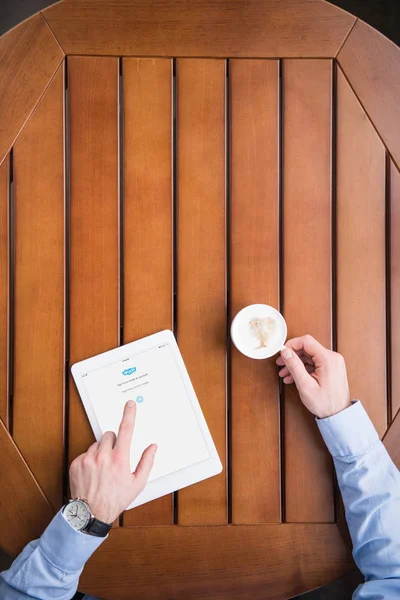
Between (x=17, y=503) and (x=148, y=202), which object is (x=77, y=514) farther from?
(x=148, y=202)

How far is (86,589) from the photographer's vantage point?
0.81 metres

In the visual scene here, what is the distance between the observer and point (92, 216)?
0.82 m

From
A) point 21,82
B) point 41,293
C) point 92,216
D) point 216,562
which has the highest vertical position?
point 21,82

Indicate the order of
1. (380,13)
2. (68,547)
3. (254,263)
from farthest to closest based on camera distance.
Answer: (380,13) → (254,263) → (68,547)

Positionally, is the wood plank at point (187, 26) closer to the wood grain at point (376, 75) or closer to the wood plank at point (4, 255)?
the wood grain at point (376, 75)

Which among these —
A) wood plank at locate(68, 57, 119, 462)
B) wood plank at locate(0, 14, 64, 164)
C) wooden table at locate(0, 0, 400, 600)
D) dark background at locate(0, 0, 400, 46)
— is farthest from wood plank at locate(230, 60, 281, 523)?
dark background at locate(0, 0, 400, 46)

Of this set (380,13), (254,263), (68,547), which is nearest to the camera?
(68,547)

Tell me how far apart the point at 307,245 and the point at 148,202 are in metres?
0.29

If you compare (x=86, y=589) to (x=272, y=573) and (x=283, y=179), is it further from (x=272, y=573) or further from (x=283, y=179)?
(x=283, y=179)

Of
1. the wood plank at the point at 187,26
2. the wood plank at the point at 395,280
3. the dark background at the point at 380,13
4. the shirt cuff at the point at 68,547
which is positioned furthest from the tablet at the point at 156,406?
the dark background at the point at 380,13

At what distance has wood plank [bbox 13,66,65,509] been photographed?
0.81 m

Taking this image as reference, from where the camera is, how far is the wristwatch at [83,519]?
73 cm

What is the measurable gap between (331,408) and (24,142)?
706mm

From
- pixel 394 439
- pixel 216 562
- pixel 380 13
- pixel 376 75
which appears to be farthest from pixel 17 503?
pixel 380 13
